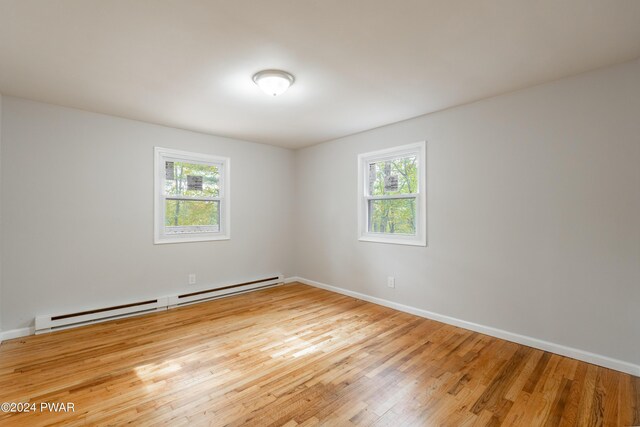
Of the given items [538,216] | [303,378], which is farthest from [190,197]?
[538,216]

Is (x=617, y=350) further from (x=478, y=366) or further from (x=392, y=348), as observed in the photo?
(x=392, y=348)

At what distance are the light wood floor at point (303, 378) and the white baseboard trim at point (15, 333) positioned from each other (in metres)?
0.12

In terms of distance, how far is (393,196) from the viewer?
156 inches

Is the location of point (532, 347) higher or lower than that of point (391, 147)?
lower

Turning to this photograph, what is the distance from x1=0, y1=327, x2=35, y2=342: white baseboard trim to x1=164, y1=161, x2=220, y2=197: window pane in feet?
6.54

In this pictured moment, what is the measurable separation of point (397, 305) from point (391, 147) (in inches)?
81.5

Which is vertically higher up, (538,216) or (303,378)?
(538,216)

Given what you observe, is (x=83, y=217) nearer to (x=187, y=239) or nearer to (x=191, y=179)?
(x=187, y=239)

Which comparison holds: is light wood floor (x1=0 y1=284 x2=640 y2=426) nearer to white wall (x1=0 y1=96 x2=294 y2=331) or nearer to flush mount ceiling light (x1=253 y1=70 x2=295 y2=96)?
white wall (x1=0 y1=96 x2=294 y2=331)

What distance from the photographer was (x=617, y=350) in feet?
7.66

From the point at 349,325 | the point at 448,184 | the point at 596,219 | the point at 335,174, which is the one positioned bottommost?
the point at 349,325

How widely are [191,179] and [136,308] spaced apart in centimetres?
183

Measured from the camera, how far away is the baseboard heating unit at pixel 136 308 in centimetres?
310

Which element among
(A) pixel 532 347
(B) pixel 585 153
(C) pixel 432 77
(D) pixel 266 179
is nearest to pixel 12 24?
(C) pixel 432 77
